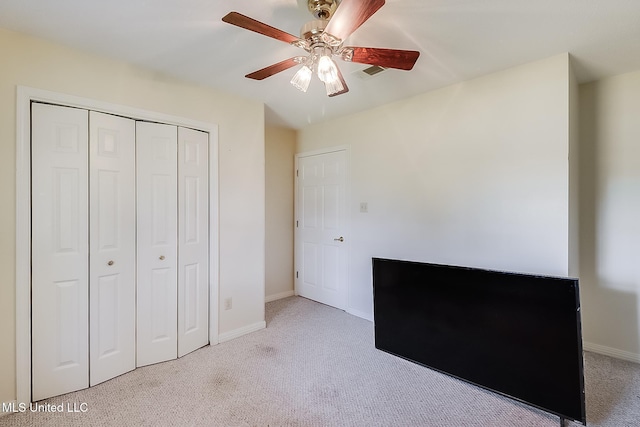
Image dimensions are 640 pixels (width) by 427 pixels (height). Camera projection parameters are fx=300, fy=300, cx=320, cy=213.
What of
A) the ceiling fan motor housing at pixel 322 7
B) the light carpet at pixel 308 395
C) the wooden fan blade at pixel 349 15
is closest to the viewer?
the wooden fan blade at pixel 349 15

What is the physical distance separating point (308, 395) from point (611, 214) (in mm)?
2840

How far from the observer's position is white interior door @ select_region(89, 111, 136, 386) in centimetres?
215

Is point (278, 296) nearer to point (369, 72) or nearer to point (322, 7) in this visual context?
point (369, 72)

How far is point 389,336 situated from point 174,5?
263cm

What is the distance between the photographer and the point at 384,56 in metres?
1.58

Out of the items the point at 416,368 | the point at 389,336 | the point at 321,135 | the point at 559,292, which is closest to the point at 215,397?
the point at 389,336

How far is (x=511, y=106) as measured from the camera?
94.0 inches

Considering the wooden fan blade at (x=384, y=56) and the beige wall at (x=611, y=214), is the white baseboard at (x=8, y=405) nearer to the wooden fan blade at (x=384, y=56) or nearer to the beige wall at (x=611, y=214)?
the wooden fan blade at (x=384, y=56)

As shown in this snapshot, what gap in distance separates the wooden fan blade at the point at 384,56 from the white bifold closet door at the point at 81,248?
1817mm

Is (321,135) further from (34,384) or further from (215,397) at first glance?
(34,384)

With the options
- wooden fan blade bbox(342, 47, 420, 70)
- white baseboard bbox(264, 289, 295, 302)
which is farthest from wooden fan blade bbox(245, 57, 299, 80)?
white baseboard bbox(264, 289, 295, 302)

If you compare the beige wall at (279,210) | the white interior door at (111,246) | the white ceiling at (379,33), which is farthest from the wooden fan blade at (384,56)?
the beige wall at (279,210)

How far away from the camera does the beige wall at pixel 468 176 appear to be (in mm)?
2223

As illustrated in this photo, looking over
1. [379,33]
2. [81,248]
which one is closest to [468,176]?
[379,33]
